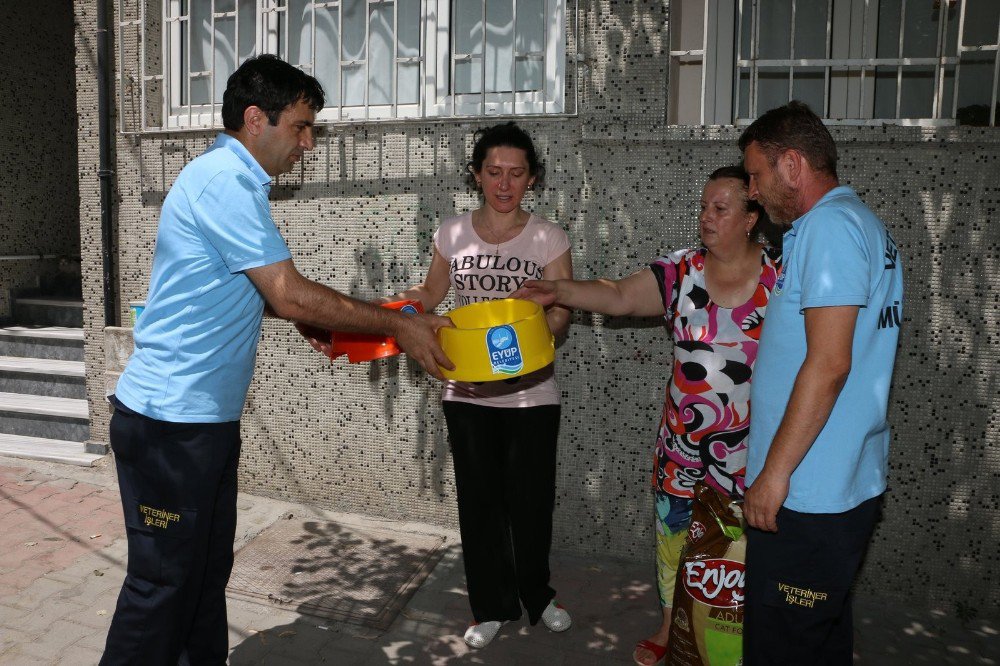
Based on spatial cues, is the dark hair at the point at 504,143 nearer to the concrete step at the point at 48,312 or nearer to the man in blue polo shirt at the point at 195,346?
the man in blue polo shirt at the point at 195,346

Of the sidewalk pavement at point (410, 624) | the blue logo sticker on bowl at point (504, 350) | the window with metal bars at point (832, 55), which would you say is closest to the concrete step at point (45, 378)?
the sidewalk pavement at point (410, 624)

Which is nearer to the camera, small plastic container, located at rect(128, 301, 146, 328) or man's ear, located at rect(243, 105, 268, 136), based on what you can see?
man's ear, located at rect(243, 105, 268, 136)

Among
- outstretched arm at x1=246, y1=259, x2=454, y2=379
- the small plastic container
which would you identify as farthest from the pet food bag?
the small plastic container

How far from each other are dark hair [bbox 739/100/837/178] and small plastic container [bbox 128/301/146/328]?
4.20 m

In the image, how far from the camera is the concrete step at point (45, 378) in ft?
21.5

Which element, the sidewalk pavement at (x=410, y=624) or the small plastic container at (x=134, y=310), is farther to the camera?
the small plastic container at (x=134, y=310)

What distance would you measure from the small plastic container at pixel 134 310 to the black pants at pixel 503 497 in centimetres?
271

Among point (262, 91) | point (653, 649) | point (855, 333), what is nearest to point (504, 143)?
point (262, 91)

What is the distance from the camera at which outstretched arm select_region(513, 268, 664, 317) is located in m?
3.28

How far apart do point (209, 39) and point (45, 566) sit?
339 cm

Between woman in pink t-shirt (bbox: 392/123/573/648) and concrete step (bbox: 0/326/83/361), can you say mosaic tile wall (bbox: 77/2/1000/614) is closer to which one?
woman in pink t-shirt (bbox: 392/123/573/648)

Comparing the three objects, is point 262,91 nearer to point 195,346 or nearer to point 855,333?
point 195,346

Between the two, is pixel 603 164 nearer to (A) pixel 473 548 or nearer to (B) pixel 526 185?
(B) pixel 526 185

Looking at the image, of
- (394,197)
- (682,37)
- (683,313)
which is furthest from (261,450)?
(682,37)
